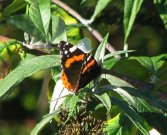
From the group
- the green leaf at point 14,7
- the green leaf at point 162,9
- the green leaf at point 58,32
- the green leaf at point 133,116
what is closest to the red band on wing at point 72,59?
the green leaf at point 133,116

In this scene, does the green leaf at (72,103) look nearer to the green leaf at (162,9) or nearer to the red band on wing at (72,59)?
the red band on wing at (72,59)

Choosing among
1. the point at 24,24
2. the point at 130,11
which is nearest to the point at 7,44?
the point at 24,24

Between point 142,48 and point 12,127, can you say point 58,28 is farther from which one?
point 12,127

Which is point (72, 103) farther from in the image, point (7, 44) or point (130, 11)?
point (130, 11)

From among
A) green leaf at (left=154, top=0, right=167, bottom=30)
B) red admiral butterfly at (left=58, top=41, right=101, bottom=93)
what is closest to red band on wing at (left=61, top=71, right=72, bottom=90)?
red admiral butterfly at (left=58, top=41, right=101, bottom=93)

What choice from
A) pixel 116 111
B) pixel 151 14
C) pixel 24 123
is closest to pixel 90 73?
pixel 116 111

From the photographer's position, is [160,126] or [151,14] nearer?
[160,126]

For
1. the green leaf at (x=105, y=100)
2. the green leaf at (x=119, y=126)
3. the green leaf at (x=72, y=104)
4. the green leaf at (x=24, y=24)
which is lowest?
the green leaf at (x=119, y=126)
